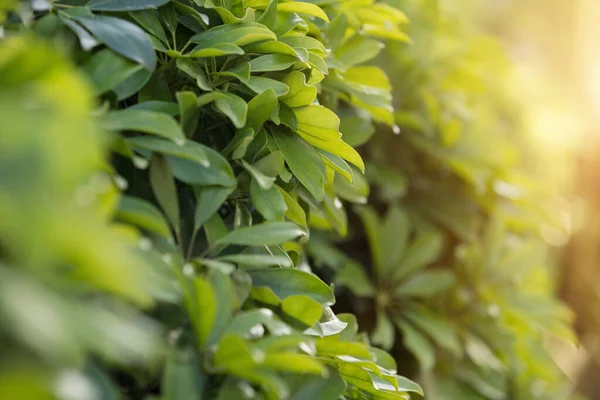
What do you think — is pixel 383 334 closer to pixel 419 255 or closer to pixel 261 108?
pixel 419 255

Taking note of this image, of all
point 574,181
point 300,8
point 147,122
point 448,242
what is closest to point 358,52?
point 300,8

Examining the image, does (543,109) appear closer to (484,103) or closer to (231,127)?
(484,103)

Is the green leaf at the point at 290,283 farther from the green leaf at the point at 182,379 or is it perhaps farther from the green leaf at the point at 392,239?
the green leaf at the point at 392,239

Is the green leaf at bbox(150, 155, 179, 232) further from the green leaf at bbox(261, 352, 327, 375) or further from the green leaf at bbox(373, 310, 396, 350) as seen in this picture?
the green leaf at bbox(373, 310, 396, 350)

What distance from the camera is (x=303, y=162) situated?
2.00 feet

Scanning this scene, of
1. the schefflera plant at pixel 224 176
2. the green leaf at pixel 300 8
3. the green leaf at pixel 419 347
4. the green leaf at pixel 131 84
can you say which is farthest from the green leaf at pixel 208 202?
the green leaf at pixel 419 347

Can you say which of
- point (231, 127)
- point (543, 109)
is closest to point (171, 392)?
point (231, 127)

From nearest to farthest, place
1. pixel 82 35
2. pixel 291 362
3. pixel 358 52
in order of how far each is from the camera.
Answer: pixel 291 362 → pixel 82 35 → pixel 358 52

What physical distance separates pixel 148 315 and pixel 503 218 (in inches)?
33.9

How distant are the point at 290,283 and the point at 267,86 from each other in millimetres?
183

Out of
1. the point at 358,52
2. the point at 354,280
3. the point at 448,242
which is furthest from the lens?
the point at 448,242

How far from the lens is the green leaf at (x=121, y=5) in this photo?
0.55 m

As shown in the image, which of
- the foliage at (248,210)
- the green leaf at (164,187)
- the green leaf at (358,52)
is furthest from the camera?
the green leaf at (358,52)

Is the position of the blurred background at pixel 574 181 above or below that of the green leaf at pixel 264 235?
below
